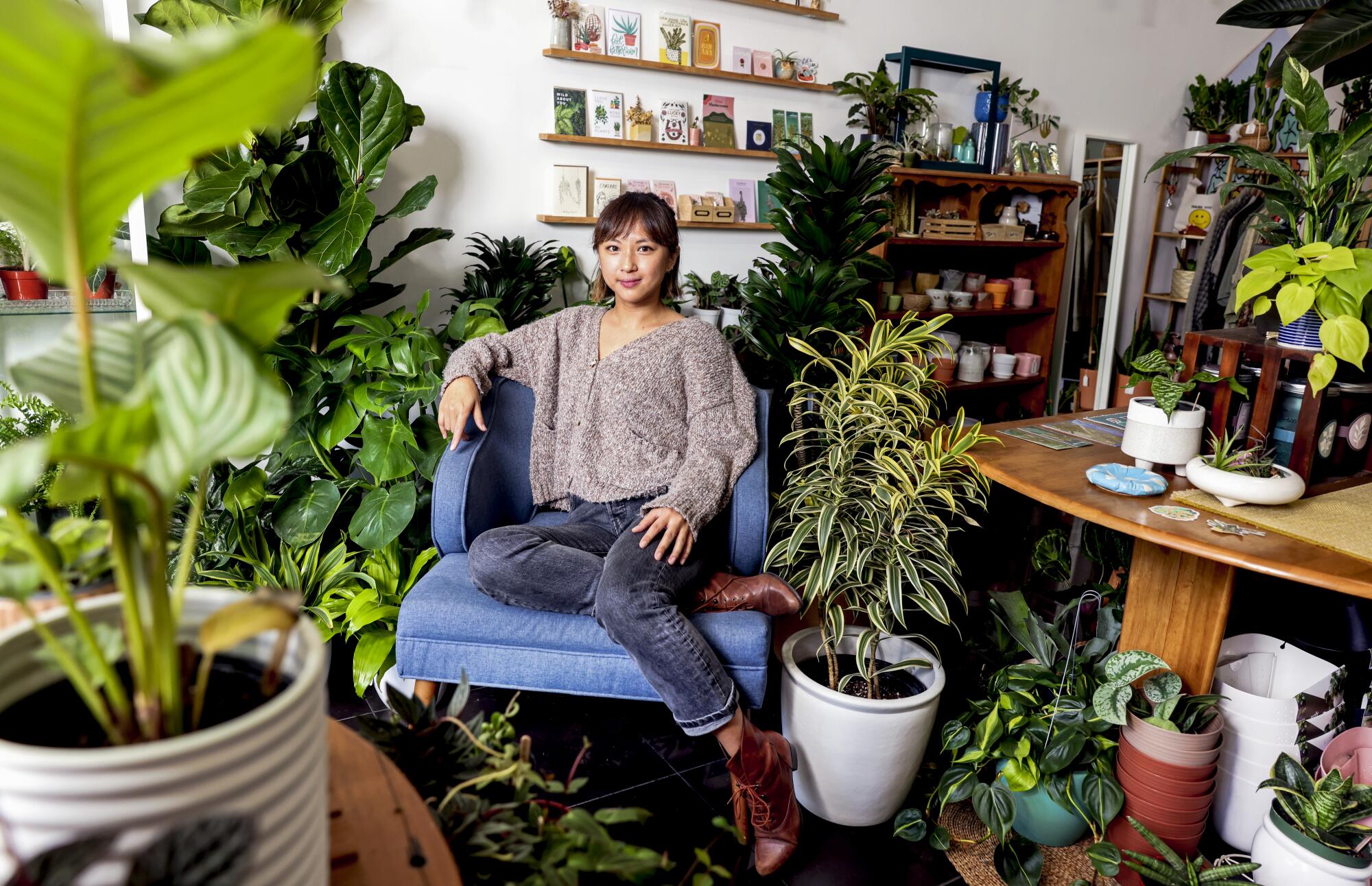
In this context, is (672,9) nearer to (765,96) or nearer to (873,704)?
(765,96)

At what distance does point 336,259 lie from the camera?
231 cm

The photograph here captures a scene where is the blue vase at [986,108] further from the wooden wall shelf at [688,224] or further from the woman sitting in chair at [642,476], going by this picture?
the woman sitting in chair at [642,476]

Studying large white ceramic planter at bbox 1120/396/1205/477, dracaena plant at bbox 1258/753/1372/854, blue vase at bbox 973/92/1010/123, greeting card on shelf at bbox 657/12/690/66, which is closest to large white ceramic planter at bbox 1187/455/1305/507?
large white ceramic planter at bbox 1120/396/1205/477

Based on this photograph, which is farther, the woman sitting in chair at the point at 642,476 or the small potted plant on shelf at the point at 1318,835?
the woman sitting in chair at the point at 642,476

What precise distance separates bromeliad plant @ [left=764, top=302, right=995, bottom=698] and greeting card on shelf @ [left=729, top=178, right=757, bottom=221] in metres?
1.79

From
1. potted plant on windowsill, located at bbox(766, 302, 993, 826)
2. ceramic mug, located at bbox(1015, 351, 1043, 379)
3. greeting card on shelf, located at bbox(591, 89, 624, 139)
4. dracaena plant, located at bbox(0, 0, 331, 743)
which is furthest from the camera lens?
ceramic mug, located at bbox(1015, 351, 1043, 379)

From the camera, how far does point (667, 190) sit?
11.5 ft

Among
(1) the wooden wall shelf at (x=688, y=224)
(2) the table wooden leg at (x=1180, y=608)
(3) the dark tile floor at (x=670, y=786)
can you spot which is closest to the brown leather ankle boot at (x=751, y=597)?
(3) the dark tile floor at (x=670, y=786)

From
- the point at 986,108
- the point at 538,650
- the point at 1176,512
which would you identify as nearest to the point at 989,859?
the point at 1176,512

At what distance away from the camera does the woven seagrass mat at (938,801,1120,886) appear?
185cm

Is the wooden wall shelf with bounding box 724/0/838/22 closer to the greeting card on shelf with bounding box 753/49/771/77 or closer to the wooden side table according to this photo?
the greeting card on shelf with bounding box 753/49/771/77

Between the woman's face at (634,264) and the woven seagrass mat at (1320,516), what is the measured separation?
1267mm

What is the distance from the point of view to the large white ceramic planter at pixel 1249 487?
66.9 inches

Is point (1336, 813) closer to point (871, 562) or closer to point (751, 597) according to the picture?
point (871, 562)
